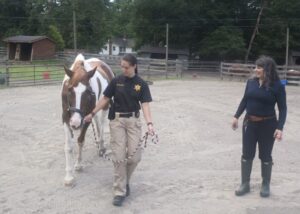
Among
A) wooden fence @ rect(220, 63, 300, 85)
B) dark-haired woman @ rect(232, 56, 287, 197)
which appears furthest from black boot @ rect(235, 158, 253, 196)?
wooden fence @ rect(220, 63, 300, 85)

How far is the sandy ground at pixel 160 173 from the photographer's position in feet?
17.0

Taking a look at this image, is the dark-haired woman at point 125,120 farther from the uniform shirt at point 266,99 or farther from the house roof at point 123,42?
the house roof at point 123,42

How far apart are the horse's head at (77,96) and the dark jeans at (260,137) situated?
1986 millimetres

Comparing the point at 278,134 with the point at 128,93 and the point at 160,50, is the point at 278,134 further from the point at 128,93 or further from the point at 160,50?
the point at 160,50

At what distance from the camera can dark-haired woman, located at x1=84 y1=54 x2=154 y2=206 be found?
519 cm

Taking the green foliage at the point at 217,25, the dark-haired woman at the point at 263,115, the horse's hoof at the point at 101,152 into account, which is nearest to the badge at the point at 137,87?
the dark-haired woman at the point at 263,115

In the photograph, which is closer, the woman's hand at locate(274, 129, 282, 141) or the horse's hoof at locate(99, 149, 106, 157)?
the woman's hand at locate(274, 129, 282, 141)

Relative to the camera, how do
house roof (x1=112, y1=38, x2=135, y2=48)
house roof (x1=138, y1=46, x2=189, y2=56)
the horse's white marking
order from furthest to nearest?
1. house roof (x1=112, y1=38, x2=135, y2=48)
2. house roof (x1=138, y1=46, x2=189, y2=56)
3. the horse's white marking

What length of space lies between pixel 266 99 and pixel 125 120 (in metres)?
1.65

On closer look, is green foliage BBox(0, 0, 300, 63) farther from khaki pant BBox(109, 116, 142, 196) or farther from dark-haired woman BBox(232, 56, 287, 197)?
khaki pant BBox(109, 116, 142, 196)

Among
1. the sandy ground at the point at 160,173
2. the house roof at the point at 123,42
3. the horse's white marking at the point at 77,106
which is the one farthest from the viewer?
the house roof at the point at 123,42

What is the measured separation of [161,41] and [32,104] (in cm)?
2770

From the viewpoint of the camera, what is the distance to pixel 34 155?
24.7 feet

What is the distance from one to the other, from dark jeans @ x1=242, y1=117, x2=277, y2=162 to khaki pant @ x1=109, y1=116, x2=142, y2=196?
1320 mm
